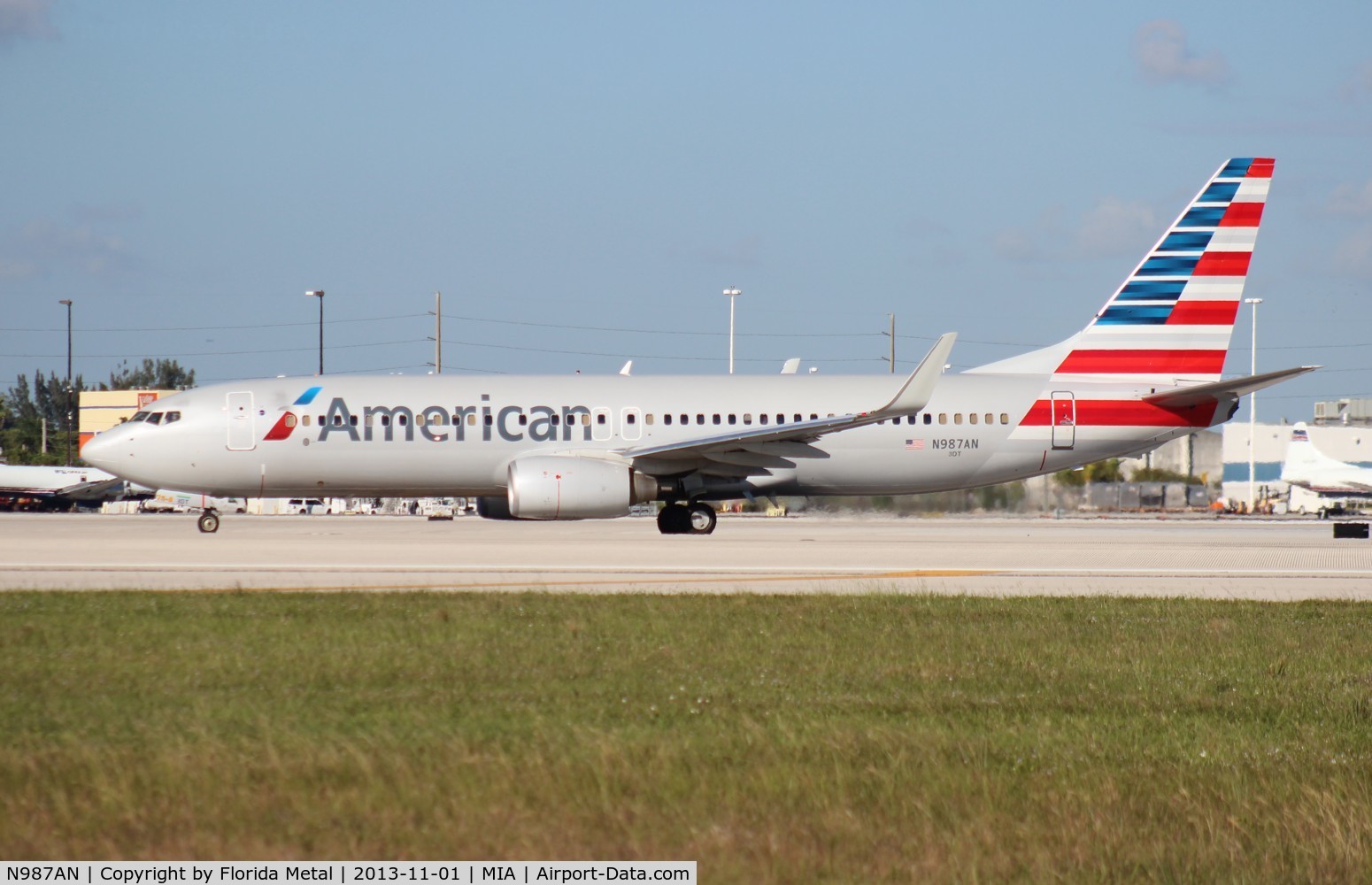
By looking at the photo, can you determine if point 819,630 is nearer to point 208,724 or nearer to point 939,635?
point 939,635

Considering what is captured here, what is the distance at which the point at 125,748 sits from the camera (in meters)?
6.92

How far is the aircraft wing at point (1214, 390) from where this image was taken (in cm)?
2686

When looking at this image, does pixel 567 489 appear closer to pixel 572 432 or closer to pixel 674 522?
pixel 572 432

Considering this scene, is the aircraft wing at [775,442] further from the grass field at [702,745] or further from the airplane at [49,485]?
the airplane at [49,485]

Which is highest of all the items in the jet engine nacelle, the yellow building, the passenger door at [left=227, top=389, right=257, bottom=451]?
the yellow building

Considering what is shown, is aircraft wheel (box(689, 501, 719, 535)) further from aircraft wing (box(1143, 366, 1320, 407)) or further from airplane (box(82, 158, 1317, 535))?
aircraft wing (box(1143, 366, 1320, 407))

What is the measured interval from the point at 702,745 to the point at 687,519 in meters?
21.5

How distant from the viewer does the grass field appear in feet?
18.8

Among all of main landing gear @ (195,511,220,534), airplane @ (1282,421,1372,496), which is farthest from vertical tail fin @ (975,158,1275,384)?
airplane @ (1282,421,1372,496)

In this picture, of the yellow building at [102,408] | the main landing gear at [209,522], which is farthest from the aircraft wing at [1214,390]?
the yellow building at [102,408]

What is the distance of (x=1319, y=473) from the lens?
75438 mm

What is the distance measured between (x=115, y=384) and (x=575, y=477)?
140219mm

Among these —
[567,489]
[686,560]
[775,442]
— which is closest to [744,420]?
[775,442]

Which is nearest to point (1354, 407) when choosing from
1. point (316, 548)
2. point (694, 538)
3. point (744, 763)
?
point (694, 538)
